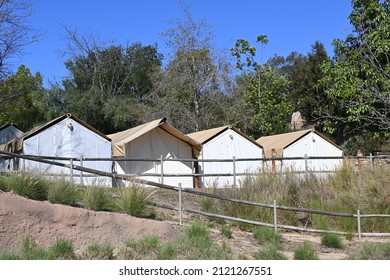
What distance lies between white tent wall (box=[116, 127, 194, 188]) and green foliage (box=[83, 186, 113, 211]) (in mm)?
13010

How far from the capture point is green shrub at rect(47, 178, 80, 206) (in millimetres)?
10767

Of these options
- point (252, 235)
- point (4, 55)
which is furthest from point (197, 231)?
point (4, 55)

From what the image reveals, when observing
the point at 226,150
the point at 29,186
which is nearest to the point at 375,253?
the point at 29,186

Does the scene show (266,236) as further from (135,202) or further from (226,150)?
(226,150)

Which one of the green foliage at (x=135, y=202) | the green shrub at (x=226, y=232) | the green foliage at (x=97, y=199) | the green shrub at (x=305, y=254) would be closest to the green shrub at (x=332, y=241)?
the green shrub at (x=305, y=254)

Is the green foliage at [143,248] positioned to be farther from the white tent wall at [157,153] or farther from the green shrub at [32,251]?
the white tent wall at [157,153]

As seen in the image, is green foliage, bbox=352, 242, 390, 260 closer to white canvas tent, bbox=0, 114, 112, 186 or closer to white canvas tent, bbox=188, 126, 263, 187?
white canvas tent, bbox=0, 114, 112, 186

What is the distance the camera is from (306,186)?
16.3m

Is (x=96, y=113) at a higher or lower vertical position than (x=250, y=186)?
higher

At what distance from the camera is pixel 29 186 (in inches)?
426

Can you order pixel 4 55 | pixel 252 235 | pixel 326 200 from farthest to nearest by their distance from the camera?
pixel 4 55, pixel 326 200, pixel 252 235

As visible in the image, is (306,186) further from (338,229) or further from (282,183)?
(338,229)

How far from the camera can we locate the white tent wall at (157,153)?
24.6 meters
